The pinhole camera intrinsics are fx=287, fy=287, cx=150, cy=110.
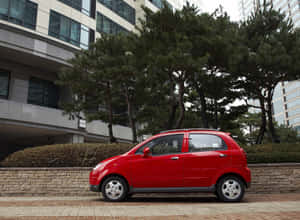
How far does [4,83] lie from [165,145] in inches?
590

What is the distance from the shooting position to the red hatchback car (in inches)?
277

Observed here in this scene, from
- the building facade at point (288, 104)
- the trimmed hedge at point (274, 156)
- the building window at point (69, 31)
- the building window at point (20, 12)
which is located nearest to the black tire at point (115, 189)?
the trimmed hedge at point (274, 156)

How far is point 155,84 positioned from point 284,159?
7106mm

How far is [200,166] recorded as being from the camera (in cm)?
709

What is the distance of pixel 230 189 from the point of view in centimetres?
701

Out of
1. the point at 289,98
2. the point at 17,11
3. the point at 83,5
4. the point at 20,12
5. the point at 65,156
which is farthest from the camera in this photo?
the point at 289,98

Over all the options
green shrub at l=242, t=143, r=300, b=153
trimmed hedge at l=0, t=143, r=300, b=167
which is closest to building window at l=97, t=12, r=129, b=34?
trimmed hedge at l=0, t=143, r=300, b=167

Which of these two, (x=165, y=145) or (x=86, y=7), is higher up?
(x=86, y=7)

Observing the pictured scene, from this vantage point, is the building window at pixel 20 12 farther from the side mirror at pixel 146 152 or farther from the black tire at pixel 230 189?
the black tire at pixel 230 189

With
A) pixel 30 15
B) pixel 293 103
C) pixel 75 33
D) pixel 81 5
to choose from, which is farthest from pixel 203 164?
pixel 293 103

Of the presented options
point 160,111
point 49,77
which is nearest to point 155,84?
point 160,111

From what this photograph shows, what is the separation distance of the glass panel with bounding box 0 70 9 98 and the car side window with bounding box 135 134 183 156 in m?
14.4

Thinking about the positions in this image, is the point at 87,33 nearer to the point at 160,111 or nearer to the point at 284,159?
the point at 160,111

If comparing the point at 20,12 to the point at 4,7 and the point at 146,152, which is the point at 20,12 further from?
the point at 146,152
